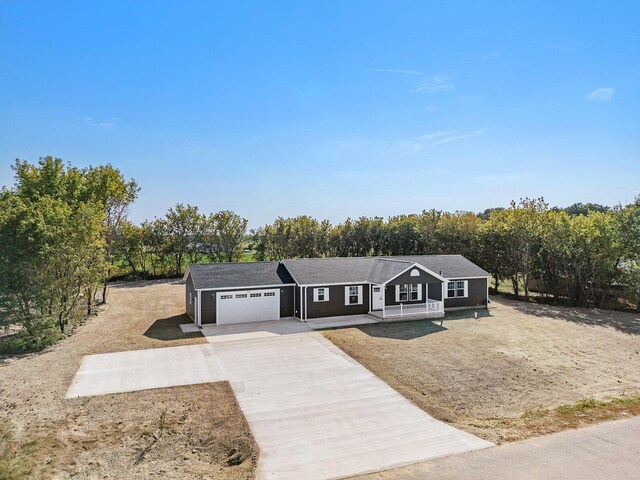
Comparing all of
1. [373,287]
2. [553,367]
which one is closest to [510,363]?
[553,367]

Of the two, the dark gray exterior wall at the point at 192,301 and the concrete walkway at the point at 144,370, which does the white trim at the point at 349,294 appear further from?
the concrete walkway at the point at 144,370

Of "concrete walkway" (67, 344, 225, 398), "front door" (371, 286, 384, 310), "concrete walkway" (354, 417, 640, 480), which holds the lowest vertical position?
"concrete walkway" (354, 417, 640, 480)

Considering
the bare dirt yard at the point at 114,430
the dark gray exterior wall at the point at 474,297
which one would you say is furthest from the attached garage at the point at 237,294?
the dark gray exterior wall at the point at 474,297

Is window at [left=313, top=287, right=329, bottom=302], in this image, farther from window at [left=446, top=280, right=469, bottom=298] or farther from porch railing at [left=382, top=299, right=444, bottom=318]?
window at [left=446, top=280, right=469, bottom=298]

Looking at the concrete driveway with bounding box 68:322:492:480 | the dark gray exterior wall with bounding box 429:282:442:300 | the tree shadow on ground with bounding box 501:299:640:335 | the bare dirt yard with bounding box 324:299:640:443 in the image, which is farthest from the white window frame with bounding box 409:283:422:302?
the concrete driveway with bounding box 68:322:492:480

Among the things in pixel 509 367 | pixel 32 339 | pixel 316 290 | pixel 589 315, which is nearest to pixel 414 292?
pixel 316 290

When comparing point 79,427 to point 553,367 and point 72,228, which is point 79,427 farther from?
point 553,367

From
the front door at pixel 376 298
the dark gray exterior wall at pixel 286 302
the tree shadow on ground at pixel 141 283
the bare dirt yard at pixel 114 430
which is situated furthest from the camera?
the tree shadow on ground at pixel 141 283

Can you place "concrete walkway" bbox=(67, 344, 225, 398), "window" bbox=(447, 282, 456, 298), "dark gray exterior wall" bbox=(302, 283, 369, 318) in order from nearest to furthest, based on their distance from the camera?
"concrete walkway" bbox=(67, 344, 225, 398), "dark gray exterior wall" bbox=(302, 283, 369, 318), "window" bbox=(447, 282, 456, 298)
